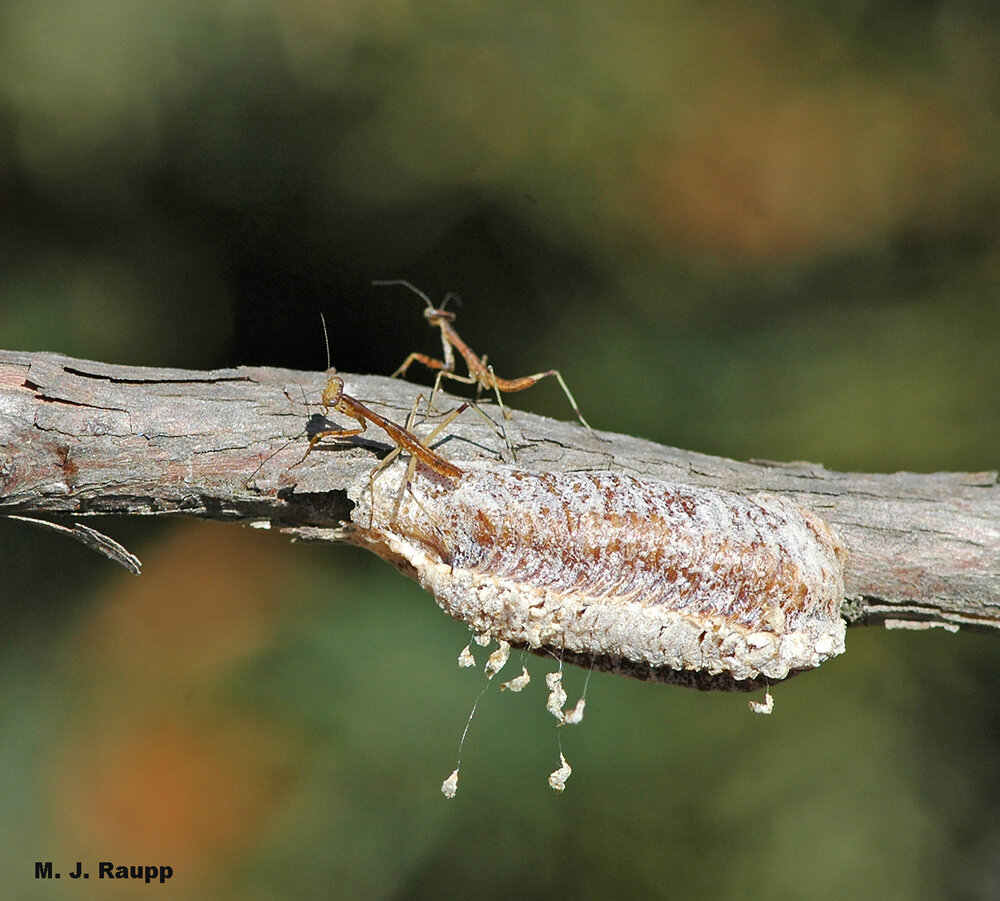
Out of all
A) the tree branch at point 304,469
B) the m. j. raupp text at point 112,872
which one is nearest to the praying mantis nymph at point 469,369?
the tree branch at point 304,469

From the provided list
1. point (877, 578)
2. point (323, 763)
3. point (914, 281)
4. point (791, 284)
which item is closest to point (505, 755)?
point (323, 763)

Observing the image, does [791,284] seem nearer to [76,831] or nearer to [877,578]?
[877,578]

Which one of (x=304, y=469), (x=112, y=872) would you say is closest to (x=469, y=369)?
(x=304, y=469)

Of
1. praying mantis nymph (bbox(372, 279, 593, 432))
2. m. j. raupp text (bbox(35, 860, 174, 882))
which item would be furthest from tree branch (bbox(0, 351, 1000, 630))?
m. j. raupp text (bbox(35, 860, 174, 882))

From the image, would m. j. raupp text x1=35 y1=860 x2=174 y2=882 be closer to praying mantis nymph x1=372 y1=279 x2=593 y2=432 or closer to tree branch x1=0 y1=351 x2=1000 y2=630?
tree branch x1=0 y1=351 x2=1000 y2=630

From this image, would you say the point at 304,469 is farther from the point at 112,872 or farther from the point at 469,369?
the point at 112,872

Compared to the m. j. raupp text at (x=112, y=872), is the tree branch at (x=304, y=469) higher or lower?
higher

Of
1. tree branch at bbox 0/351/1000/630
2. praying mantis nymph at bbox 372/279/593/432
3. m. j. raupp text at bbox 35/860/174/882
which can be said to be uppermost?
praying mantis nymph at bbox 372/279/593/432

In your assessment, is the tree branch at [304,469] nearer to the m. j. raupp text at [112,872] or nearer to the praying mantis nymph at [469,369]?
the praying mantis nymph at [469,369]
